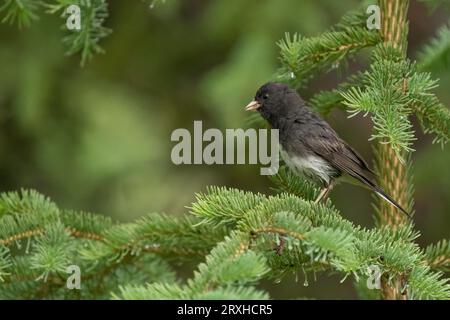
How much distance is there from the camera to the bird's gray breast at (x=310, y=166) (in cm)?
359

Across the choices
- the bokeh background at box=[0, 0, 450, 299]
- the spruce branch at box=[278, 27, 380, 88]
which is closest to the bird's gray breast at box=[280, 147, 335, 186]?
the spruce branch at box=[278, 27, 380, 88]

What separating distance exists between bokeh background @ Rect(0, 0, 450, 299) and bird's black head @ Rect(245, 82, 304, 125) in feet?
2.90

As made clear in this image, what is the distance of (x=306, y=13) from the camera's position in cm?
492

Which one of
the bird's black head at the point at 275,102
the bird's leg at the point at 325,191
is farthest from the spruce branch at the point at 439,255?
the bird's black head at the point at 275,102

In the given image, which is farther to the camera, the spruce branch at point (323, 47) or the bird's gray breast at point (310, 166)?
the bird's gray breast at point (310, 166)

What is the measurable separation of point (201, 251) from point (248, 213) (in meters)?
0.77

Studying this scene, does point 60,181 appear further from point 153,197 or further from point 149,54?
point 149,54

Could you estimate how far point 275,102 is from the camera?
3.71 m

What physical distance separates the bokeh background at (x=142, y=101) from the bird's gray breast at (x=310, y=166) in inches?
41.8

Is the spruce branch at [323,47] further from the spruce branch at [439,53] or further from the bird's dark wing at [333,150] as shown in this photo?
the bird's dark wing at [333,150]

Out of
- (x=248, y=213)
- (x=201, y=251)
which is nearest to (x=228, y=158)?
(x=201, y=251)

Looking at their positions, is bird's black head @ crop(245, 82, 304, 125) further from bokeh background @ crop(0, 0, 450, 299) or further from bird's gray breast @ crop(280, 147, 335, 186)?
bokeh background @ crop(0, 0, 450, 299)

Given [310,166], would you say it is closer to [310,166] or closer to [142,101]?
[310,166]

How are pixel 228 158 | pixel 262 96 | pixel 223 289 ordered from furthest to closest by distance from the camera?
pixel 228 158, pixel 262 96, pixel 223 289
